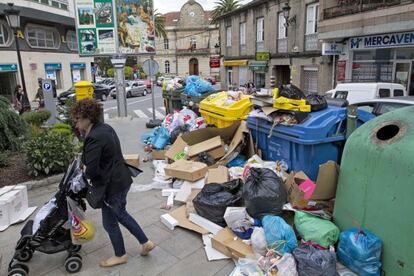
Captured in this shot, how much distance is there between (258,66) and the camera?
2295 cm

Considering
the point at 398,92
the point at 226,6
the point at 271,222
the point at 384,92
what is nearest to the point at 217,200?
the point at 271,222

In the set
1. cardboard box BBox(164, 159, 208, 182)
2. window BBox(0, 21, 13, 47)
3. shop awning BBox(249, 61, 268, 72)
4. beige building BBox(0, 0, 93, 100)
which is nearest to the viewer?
cardboard box BBox(164, 159, 208, 182)

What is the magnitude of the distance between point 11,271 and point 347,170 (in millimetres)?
3364

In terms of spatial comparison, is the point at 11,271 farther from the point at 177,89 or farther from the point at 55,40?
the point at 55,40

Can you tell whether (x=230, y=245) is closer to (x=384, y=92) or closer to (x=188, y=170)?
(x=188, y=170)

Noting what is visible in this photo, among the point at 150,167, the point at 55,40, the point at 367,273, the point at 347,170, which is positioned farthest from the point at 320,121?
the point at 55,40

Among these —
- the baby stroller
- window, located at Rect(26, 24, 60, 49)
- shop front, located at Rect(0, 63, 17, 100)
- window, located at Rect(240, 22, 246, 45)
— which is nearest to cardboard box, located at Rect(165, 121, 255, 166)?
the baby stroller

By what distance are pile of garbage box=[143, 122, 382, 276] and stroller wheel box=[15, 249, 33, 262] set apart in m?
1.56

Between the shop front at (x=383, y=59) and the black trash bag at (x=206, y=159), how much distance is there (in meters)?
9.81

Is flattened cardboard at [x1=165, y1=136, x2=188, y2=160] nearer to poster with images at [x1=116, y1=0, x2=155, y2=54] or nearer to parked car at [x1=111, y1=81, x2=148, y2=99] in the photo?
poster with images at [x1=116, y1=0, x2=155, y2=54]

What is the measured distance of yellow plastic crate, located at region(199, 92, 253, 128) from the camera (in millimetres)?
6515

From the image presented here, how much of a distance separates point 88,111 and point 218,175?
94.8 inches

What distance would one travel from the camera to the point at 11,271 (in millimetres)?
3145

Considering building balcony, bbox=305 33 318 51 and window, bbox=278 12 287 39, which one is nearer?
building balcony, bbox=305 33 318 51
